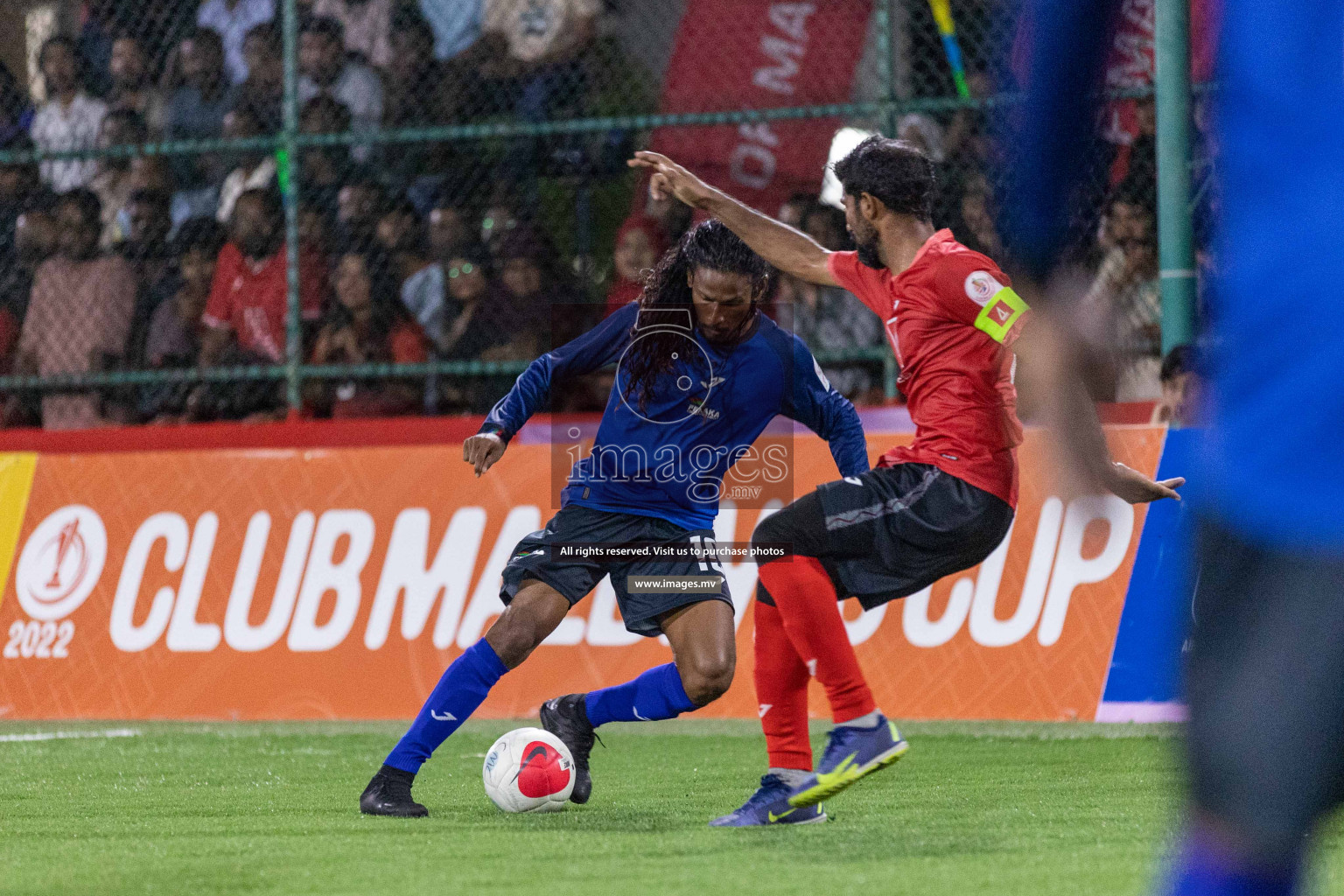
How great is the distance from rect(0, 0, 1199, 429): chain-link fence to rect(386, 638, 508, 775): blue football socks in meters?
3.43

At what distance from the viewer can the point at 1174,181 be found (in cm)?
752

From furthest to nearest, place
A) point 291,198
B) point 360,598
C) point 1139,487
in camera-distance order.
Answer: point 291,198 < point 360,598 < point 1139,487

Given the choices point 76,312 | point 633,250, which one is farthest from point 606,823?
point 76,312

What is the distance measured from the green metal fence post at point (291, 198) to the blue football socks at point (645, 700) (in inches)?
164

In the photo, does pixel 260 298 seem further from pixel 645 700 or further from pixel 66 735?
pixel 645 700

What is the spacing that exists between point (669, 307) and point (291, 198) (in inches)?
171

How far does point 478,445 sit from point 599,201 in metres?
4.24

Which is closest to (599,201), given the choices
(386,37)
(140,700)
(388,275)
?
(388,275)

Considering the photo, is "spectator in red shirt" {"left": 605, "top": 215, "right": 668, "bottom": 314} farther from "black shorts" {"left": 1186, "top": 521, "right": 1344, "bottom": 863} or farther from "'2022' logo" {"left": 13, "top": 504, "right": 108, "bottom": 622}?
"black shorts" {"left": 1186, "top": 521, "right": 1344, "bottom": 863}

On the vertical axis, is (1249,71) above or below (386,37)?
below

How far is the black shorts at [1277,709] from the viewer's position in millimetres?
1680

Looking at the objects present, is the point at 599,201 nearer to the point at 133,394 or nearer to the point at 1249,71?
the point at 133,394

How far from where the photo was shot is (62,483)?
8.78 meters

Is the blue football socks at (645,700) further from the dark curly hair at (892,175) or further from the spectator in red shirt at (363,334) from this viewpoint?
the spectator in red shirt at (363,334)
